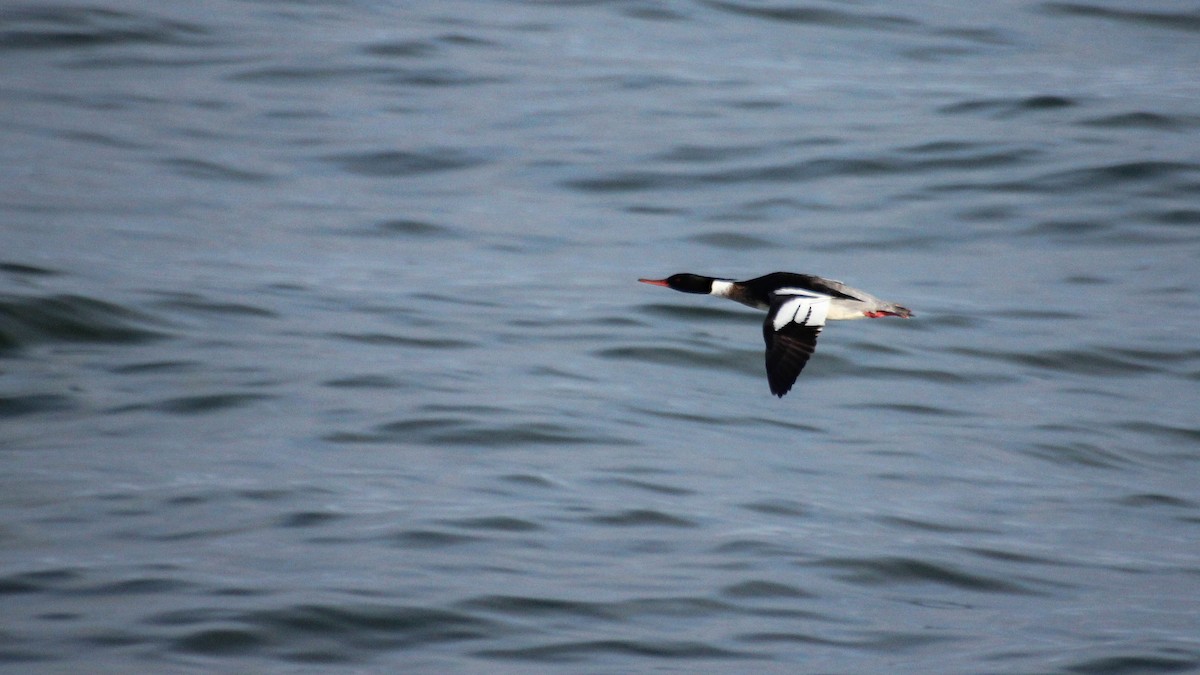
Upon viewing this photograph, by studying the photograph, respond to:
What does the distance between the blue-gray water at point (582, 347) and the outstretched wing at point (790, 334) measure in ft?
4.63

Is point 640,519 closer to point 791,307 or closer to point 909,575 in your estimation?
point 909,575

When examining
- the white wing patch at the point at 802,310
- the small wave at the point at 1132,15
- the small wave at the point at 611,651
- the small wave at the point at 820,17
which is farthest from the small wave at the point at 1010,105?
the small wave at the point at 611,651

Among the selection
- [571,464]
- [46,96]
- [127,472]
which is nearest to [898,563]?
[571,464]

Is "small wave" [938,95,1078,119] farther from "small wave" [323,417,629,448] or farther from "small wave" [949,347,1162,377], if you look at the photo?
"small wave" [323,417,629,448]

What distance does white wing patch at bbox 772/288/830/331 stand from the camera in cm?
681

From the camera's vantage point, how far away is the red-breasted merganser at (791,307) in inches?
259

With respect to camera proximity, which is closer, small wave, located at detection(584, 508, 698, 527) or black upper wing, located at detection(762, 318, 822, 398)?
black upper wing, located at detection(762, 318, 822, 398)

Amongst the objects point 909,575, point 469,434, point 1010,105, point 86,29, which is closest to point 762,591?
point 909,575

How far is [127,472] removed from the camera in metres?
8.86

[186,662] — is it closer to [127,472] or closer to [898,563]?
[127,472]

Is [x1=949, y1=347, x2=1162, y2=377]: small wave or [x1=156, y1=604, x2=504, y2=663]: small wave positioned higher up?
[x1=949, y1=347, x2=1162, y2=377]: small wave

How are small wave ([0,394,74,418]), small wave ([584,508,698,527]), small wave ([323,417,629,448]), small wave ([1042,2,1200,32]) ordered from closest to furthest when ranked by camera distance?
1. small wave ([584,508,698,527])
2. small wave ([323,417,629,448])
3. small wave ([0,394,74,418])
4. small wave ([1042,2,1200,32])

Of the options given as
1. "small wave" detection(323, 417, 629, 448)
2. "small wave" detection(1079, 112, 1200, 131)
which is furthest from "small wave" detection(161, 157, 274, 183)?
"small wave" detection(1079, 112, 1200, 131)

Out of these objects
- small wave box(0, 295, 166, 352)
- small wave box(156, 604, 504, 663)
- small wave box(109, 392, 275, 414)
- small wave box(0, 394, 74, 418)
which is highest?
small wave box(0, 295, 166, 352)
